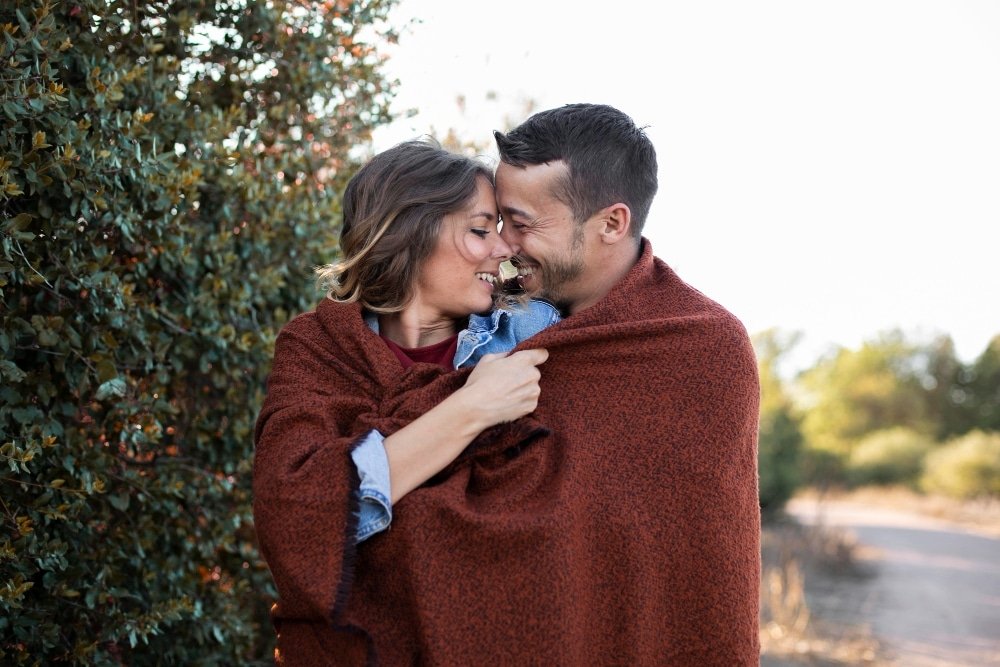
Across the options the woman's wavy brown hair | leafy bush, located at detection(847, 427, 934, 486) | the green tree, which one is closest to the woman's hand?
the woman's wavy brown hair

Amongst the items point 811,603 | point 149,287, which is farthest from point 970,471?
point 149,287

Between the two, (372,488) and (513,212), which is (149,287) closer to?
(513,212)

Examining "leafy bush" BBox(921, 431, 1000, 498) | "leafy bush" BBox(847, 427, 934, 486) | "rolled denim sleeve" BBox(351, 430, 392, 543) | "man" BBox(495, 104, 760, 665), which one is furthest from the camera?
"leafy bush" BBox(847, 427, 934, 486)

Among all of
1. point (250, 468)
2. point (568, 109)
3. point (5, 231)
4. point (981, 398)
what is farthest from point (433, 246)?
point (981, 398)

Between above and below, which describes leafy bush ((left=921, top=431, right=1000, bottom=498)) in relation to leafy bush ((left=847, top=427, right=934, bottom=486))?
above

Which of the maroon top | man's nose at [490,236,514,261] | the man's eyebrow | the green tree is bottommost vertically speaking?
the green tree

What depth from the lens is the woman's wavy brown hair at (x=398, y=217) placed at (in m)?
2.26

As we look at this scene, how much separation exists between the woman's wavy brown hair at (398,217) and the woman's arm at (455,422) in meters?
0.41

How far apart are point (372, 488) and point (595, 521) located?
46cm

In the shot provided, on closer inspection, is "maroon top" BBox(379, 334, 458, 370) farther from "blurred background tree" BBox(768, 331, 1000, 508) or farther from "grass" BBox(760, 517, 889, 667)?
"blurred background tree" BBox(768, 331, 1000, 508)

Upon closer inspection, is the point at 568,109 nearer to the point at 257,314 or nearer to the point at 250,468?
the point at 257,314

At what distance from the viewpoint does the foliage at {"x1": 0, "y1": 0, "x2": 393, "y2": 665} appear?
Result: 2.29 meters

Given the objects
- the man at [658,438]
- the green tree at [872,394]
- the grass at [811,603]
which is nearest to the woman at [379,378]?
the man at [658,438]

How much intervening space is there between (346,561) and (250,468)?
131 cm
